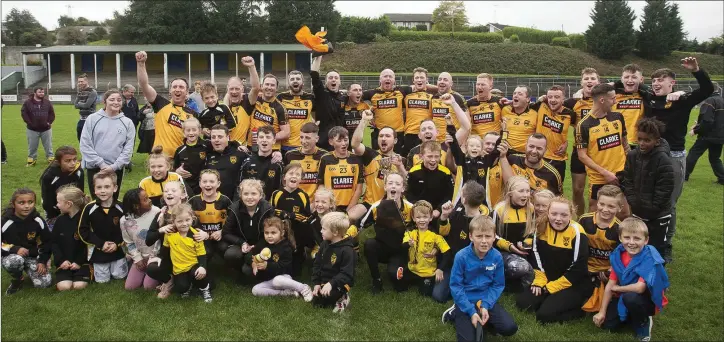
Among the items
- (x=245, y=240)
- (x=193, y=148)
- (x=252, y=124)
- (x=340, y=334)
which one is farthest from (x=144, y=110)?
(x=340, y=334)

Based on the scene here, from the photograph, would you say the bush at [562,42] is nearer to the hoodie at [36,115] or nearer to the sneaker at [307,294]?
the hoodie at [36,115]

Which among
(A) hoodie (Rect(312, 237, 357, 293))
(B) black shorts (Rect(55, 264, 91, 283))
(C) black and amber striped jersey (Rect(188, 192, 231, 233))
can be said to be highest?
(C) black and amber striped jersey (Rect(188, 192, 231, 233))

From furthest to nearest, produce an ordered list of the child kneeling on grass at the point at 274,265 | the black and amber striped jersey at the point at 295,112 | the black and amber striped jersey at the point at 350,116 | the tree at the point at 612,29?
1. the tree at the point at 612,29
2. the black and amber striped jersey at the point at 350,116
3. the black and amber striped jersey at the point at 295,112
4. the child kneeling on grass at the point at 274,265

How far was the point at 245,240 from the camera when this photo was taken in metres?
5.75

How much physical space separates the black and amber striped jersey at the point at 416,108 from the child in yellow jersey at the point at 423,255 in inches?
130

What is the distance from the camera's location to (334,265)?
517cm

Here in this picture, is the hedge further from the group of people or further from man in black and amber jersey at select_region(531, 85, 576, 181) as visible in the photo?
the group of people

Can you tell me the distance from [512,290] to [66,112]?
25357 millimetres

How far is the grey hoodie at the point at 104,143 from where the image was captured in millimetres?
6840

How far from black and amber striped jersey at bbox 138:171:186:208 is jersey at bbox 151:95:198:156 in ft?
3.26

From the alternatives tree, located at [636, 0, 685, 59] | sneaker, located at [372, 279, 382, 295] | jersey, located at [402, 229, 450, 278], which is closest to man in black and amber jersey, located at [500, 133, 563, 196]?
jersey, located at [402, 229, 450, 278]

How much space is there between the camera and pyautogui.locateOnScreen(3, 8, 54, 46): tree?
66062 millimetres

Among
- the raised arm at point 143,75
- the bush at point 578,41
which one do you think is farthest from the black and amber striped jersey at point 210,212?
the bush at point 578,41

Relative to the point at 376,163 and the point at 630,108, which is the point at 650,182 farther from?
the point at 376,163
